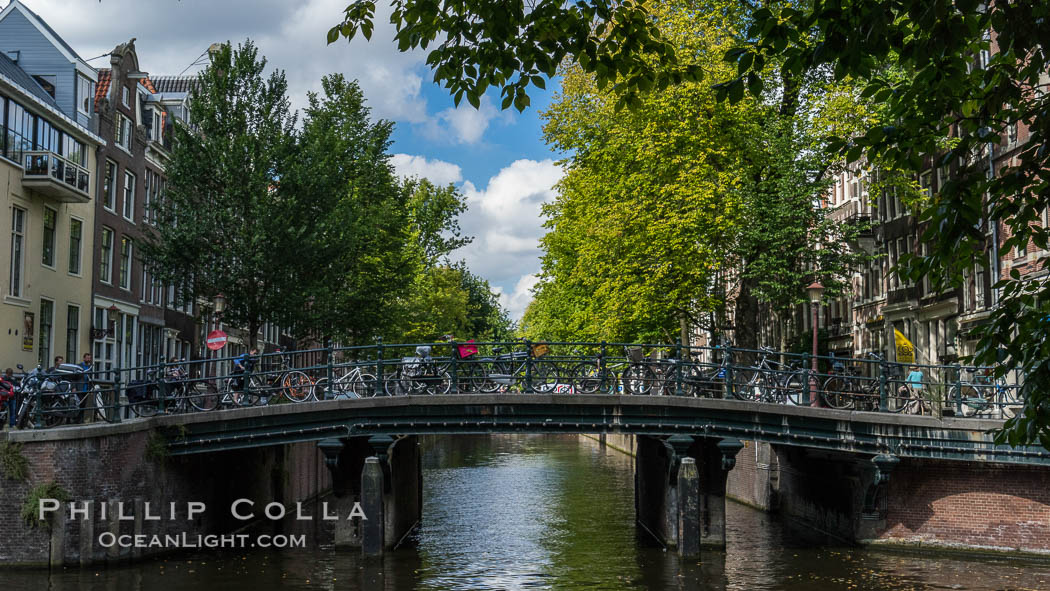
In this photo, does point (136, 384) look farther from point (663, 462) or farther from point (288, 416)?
point (663, 462)

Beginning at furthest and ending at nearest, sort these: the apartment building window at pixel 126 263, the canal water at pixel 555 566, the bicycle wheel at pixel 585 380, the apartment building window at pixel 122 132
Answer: the apartment building window at pixel 126 263 → the apartment building window at pixel 122 132 → the bicycle wheel at pixel 585 380 → the canal water at pixel 555 566

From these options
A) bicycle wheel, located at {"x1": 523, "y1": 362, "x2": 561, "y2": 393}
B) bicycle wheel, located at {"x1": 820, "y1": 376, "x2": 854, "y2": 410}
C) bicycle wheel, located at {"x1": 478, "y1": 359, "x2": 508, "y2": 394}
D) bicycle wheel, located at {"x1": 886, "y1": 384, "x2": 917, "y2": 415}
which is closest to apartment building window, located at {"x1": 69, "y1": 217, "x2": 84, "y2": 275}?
bicycle wheel, located at {"x1": 478, "y1": 359, "x2": 508, "y2": 394}

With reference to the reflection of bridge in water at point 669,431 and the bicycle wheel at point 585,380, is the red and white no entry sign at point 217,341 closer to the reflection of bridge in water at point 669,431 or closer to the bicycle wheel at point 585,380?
the reflection of bridge in water at point 669,431

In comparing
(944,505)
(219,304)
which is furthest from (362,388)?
(944,505)

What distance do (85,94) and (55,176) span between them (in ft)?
17.6

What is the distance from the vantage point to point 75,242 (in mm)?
34562

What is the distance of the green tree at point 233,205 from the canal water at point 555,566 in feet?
26.1

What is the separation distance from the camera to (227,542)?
→ 24.0m

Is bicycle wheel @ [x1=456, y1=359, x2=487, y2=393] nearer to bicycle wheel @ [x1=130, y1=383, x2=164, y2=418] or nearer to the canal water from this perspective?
the canal water

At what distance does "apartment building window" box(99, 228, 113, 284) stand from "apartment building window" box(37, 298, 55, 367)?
377 cm

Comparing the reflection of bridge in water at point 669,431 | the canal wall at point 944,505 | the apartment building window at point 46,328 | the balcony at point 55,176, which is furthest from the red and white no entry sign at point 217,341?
the canal wall at point 944,505

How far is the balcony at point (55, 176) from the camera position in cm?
3095

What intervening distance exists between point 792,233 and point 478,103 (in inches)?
977

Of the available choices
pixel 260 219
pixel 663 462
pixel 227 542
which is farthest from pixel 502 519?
pixel 260 219
